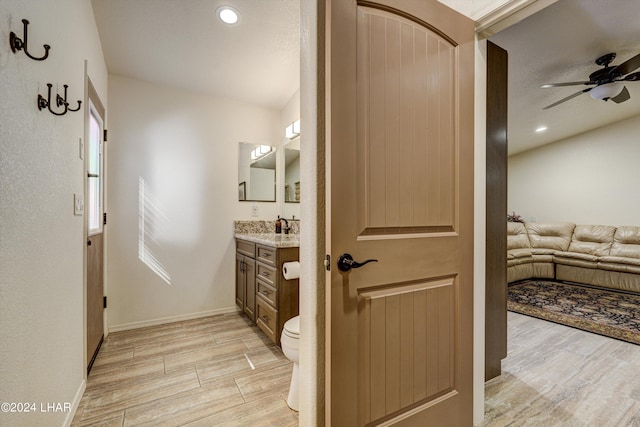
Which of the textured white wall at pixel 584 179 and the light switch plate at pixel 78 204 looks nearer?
the light switch plate at pixel 78 204

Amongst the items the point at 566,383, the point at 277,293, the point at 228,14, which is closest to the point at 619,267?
the point at 566,383

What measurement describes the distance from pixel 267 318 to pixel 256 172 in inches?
70.8

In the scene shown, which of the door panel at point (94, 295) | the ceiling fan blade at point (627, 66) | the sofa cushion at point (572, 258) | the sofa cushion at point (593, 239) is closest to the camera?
the door panel at point (94, 295)

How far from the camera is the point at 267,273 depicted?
2.38 meters

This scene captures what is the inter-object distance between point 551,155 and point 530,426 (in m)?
6.31

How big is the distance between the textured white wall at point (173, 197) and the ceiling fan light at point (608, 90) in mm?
4059

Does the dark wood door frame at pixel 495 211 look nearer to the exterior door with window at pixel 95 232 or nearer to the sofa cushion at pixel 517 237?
the exterior door with window at pixel 95 232

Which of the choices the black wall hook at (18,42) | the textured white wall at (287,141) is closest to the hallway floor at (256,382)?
the textured white wall at (287,141)

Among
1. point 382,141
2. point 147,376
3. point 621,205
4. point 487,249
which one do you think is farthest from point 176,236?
point 621,205

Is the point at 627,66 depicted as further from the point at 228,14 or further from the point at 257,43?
the point at 228,14

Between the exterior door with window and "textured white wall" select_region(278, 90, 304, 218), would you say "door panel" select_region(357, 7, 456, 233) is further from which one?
"textured white wall" select_region(278, 90, 304, 218)

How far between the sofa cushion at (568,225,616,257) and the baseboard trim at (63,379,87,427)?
6554 millimetres

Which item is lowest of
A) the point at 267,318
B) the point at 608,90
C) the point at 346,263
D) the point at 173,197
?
the point at 267,318

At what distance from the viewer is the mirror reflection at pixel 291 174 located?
3332 mm
